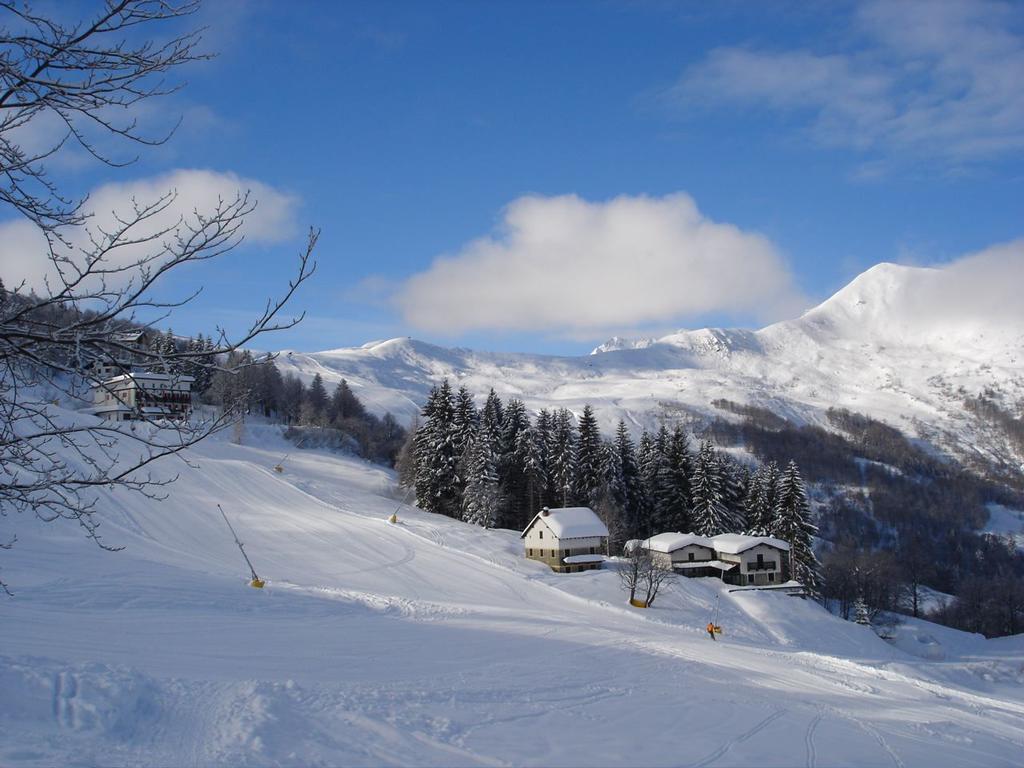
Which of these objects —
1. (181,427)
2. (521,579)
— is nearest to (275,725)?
(181,427)

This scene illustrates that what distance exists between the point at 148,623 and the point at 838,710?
61.8 ft

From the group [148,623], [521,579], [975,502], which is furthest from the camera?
[975,502]

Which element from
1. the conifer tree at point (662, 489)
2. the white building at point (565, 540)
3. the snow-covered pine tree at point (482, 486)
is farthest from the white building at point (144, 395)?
the conifer tree at point (662, 489)

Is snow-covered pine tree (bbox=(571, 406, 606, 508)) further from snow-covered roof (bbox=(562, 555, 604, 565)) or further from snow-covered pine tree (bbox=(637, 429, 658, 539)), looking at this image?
snow-covered roof (bbox=(562, 555, 604, 565))

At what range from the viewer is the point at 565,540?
48062 millimetres

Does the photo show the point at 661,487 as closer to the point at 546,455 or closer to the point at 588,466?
the point at 588,466

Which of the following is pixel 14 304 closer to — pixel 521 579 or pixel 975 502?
pixel 521 579

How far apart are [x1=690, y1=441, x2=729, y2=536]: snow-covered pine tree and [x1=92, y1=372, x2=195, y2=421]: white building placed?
51876 millimetres

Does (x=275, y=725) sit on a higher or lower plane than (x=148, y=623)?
higher

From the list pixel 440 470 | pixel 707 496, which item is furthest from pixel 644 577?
pixel 440 470

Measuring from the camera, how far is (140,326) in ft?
16.9

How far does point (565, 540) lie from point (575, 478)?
40.1ft

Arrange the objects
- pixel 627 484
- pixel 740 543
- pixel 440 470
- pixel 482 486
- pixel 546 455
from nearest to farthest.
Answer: pixel 740 543, pixel 482 486, pixel 440 470, pixel 546 455, pixel 627 484

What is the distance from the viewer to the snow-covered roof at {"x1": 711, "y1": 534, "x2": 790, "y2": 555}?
4953cm
